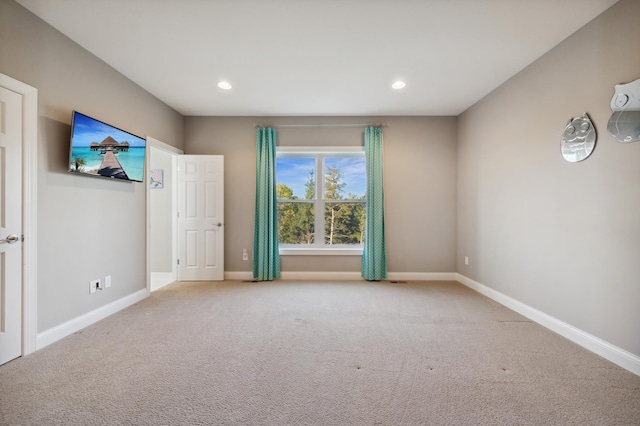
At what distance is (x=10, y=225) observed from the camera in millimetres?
2043

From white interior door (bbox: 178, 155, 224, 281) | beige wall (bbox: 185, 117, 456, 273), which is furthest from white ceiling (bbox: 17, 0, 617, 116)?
white interior door (bbox: 178, 155, 224, 281)

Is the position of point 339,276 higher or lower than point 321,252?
lower

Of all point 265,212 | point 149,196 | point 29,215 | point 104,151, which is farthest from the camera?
point 265,212

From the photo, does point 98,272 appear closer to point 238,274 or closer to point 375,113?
point 238,274

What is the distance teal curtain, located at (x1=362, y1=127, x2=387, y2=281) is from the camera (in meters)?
4.36

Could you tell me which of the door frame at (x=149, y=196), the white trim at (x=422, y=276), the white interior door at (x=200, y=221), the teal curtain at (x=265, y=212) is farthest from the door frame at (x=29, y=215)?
the white trim at (x=422, y=276)

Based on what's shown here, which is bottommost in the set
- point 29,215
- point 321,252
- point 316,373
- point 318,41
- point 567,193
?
point 316,373

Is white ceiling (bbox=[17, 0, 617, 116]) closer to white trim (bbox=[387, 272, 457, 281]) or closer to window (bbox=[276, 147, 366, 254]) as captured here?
window (bbox=[276, 147, 366, 254])

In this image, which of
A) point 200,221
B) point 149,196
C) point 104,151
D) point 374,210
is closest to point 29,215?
point 104,151

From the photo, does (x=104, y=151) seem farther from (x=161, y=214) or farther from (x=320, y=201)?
(x=320, y=201)

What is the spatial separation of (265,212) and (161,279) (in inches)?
87.1

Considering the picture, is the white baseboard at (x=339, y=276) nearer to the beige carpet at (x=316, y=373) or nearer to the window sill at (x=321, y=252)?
the window sill at (x=321, y=252)

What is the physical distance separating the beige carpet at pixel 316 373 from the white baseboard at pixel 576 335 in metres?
0.07

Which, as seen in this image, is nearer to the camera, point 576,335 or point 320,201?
point 576,335
